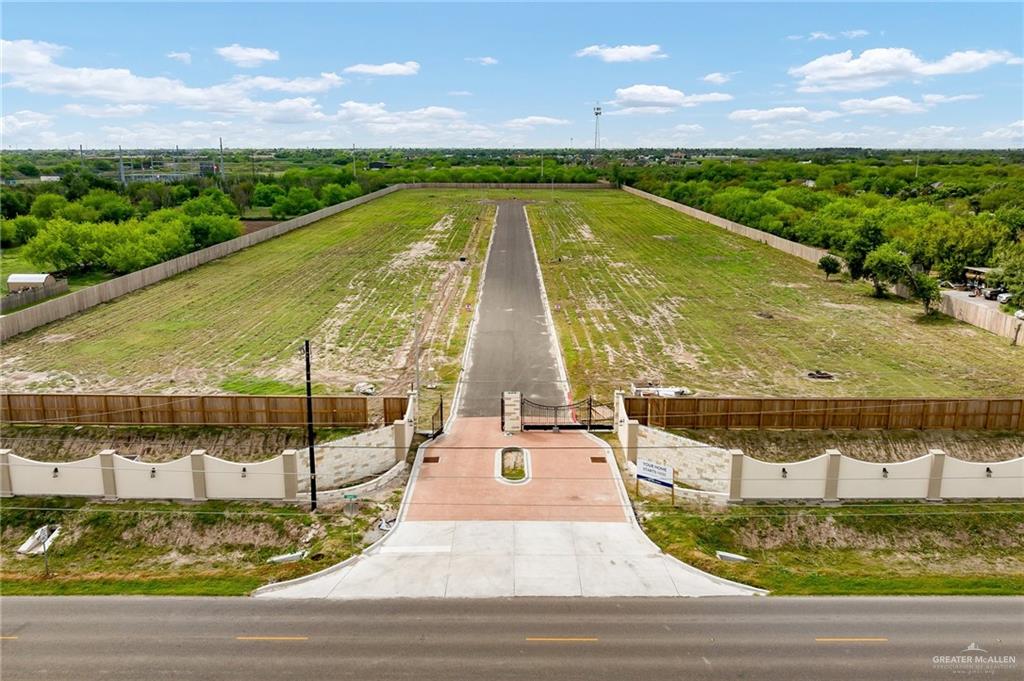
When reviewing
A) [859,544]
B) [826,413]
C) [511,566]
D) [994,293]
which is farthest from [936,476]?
[994,293]

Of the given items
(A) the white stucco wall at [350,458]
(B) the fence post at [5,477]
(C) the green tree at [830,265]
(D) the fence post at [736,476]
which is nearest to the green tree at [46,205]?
(B) the fence post at [5,477]

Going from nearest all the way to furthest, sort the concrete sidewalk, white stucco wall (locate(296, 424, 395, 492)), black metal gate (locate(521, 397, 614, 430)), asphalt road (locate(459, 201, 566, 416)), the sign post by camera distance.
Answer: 1. the concrete sidewalk
2. the sign post
3. white stucco wall (locate(296, 424, 395, 492))
4. black metal gate (locate(521, 397, 614, 430))
5. asphalt road (locate(459, 201, 566, 416))

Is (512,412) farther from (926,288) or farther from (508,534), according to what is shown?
(926,288)

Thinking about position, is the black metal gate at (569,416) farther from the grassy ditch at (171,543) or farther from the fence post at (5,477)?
the fence post at (5,477)

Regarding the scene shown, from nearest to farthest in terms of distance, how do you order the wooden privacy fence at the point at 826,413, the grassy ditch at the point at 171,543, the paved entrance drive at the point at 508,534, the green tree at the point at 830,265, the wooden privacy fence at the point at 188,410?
the paved entrance drive at the point at 508,534
the grassy ditch at the point at 171,543
the wooden privacy fence at the point at 826,413
the wooden privacy fence at the point at 188,410
the green tree at the point at 830,265

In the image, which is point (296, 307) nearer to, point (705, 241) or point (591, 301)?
point (591, 301)

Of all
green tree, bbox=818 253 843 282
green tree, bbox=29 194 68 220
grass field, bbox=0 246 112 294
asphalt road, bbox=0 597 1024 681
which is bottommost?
asphalt road, bbox=0 597 1024 681

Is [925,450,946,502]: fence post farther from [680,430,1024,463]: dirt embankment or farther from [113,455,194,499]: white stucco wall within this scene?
[113,455,194,499]: white stucco wall

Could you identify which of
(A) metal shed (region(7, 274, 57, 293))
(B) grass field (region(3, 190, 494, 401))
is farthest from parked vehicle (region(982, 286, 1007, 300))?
(A) metal shed (region(7, 274, 57, 293))
